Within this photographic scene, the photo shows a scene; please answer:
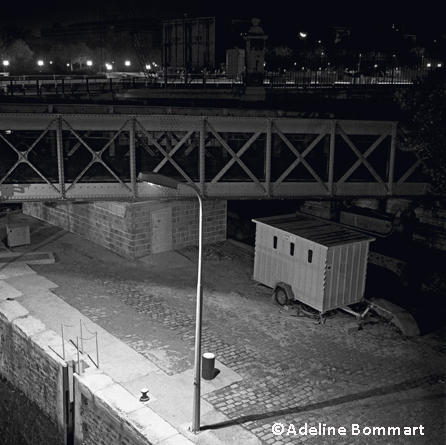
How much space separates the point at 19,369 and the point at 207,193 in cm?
771

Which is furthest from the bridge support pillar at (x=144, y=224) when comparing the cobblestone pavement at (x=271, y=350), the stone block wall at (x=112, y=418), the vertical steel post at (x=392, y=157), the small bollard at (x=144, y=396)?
the small bollard at (x=144, y=396)

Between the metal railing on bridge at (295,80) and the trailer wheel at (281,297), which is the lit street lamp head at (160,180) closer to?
the trailer wheel at (281,297)

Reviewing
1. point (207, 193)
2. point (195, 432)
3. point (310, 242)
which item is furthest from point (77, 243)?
point (195, 432)

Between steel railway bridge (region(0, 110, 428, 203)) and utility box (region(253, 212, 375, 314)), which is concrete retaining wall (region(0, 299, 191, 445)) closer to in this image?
steel railway bridge (region(0, 110, 428, 203))

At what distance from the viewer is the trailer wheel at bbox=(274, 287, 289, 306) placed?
17578mm

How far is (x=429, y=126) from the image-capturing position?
1745 cm

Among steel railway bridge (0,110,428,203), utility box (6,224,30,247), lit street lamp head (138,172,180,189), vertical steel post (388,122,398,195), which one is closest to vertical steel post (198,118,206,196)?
steel railway bridge (0,110,428,203)

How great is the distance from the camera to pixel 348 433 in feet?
37.0

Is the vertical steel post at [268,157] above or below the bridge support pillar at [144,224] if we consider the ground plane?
above

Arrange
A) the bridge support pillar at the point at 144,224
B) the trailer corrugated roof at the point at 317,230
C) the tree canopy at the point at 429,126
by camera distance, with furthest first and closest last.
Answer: the bridge support pillar at the point at 144,224 → the tree canopy at the point at 429,126 → the trailer corrugated roof at the point at 317,230

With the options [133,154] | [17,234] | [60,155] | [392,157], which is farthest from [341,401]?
[17,234]

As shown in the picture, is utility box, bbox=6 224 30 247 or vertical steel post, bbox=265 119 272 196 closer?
vertical steel post, bbox=265 119 272 196

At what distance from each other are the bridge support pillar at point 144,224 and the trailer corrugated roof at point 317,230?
4692 mm

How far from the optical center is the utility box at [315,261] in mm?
16438
